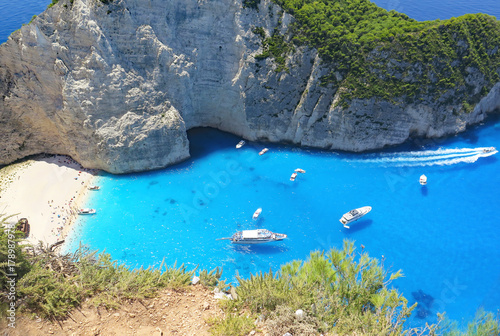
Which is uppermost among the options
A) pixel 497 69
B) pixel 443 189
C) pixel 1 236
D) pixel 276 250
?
pixel 497 69

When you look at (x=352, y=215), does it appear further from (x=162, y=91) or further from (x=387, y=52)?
(x=162, y=91)

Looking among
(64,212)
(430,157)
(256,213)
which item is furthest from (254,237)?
(430,157)

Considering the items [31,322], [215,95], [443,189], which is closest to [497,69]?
[443,189]

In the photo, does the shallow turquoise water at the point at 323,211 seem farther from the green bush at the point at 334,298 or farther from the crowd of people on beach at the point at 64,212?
the green bush at the point at 334,298

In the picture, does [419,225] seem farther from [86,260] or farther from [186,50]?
[186,50]

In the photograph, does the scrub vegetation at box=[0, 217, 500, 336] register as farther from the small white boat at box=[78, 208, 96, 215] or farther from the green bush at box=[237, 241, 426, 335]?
the small white boat at box=[78, 208, 96, 215]

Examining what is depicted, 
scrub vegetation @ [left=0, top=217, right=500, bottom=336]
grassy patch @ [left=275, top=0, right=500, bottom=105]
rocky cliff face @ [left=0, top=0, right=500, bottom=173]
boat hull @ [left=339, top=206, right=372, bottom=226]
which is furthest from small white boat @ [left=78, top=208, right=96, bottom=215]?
grassy patch @ [left=275, top=0, right=500, bottom=105]
